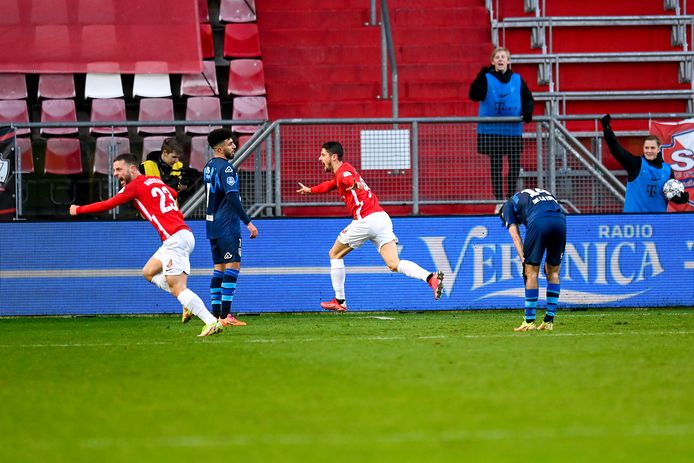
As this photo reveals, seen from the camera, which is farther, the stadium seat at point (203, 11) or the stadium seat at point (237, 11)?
the stadium seat at point (237, 11)

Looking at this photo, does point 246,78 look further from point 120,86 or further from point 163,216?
point 163,216

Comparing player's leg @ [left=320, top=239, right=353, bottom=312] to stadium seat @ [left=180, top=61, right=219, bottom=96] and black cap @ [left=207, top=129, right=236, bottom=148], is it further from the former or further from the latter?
stadium seat @ [left=180, top=61, right=219, bottom=96]

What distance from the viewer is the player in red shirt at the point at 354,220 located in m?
13.4

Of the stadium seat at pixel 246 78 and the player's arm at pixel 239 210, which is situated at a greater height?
the stadium seat at pixel 246 78

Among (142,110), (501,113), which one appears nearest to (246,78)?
(142,110)

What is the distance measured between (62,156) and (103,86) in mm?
3029

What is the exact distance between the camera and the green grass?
5.30 meters

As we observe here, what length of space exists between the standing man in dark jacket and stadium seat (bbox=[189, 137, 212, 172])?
3340 millimetres

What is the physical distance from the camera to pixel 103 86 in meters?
19.0

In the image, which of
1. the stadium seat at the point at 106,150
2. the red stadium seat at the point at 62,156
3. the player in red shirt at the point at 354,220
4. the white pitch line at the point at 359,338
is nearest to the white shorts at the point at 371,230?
the player in red shirt at the point at 354,220

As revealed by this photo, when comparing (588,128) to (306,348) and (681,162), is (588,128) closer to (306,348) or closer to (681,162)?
(681,162)

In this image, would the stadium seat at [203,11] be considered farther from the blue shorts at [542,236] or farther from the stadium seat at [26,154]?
the blue shorts at [542,236]

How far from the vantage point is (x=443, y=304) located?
15016 mm

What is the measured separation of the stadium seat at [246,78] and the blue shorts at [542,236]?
359 inches
